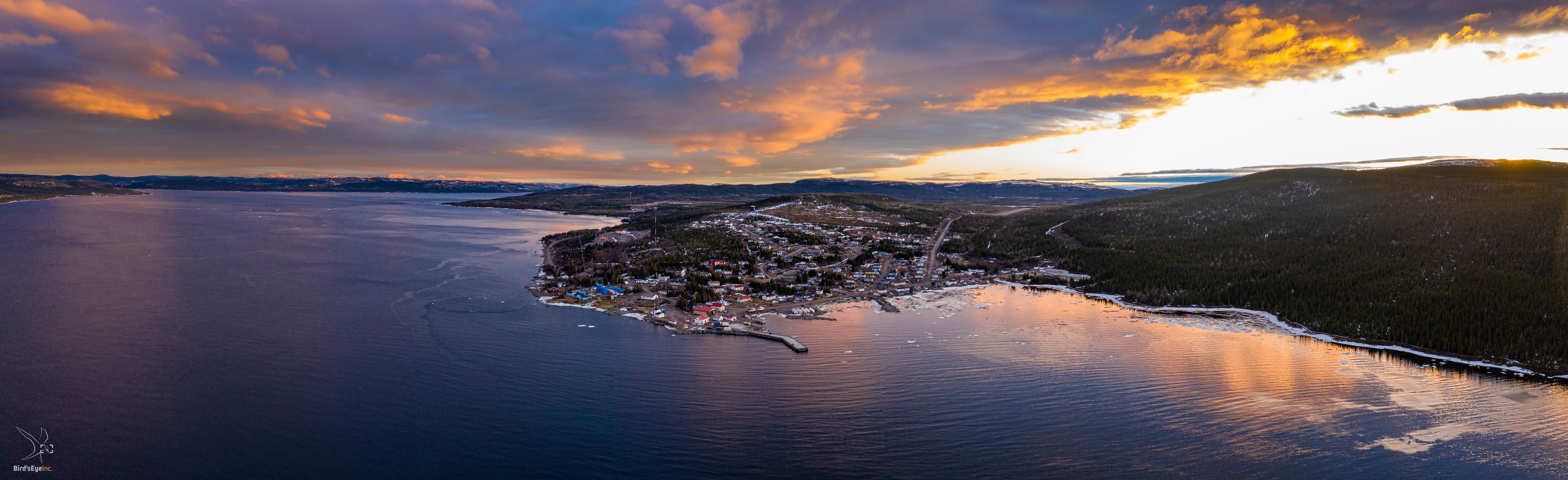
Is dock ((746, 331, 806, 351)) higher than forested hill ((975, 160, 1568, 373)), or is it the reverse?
forested hill ((975, 160, 1568, 373))

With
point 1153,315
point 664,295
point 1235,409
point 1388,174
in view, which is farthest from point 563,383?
point 1388,174

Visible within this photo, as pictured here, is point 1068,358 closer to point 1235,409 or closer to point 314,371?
point 1235,409

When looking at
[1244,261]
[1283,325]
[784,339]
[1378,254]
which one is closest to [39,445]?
[784,339]

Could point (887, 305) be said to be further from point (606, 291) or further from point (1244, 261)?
point (1244, 261)

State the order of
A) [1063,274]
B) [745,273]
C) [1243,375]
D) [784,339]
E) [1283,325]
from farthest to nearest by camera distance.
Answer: [1063,274] < [745,273] < [1283,325] < [784,339] < [1243,375]

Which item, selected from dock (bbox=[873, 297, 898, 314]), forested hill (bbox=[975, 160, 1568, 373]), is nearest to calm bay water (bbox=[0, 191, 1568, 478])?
dock (bbox=[873, 297, 898, 314])

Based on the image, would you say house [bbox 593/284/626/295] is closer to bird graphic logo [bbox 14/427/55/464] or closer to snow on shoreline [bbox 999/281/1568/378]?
bird graphic logo [bbox 14/427/55/464]

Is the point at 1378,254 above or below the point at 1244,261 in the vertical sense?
above
